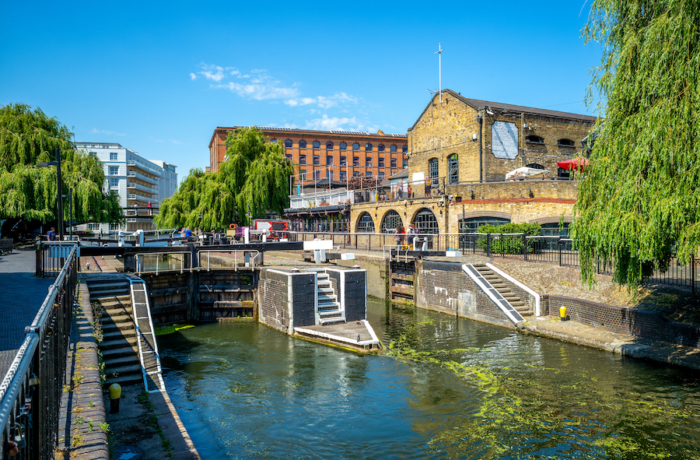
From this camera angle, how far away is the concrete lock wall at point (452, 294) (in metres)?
18.0

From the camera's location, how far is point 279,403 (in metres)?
10.6

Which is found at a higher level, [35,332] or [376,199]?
[376,199]

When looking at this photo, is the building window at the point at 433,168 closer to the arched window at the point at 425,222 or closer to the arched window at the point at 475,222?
the arched window at the point at 425,222

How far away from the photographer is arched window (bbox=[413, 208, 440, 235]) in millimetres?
28322

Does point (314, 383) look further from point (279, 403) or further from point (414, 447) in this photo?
point (414, 447)

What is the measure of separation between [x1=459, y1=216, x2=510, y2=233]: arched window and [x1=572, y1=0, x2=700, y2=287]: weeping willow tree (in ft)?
44.8

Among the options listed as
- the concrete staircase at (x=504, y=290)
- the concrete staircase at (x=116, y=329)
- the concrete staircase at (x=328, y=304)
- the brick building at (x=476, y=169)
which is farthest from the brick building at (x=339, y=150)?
the concrete staircase at (x=116, y=329)

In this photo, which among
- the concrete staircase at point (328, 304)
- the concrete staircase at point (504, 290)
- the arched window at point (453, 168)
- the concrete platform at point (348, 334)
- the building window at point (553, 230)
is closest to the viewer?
the concrete platform at point (348, 334)

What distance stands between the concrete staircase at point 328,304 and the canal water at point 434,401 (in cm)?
152

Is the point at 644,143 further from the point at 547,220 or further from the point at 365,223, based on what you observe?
the point at 365,223

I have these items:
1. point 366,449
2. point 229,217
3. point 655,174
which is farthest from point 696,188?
point 229,217

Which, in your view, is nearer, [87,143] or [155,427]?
[155,427]

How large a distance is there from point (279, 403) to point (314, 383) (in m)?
1.54

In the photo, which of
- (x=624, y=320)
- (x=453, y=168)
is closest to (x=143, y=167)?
(x=453, y=168)
